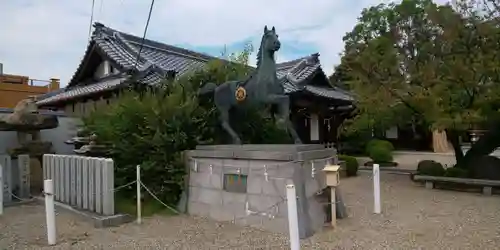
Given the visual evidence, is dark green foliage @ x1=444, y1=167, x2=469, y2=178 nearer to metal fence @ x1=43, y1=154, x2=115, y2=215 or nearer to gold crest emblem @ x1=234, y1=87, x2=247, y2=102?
gold crest emblem @ x1=234, y1=87, x2=247, y2=102

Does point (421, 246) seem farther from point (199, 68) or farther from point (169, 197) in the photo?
point (199, 68)

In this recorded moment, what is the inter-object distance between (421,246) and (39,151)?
28.9ft

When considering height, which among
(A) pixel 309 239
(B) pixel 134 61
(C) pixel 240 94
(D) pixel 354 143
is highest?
(B) pixel 134 61

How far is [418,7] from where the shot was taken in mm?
11859

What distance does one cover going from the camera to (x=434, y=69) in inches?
378

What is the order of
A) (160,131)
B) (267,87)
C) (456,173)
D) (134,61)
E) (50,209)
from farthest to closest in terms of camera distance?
1. (134,61)
2. (456,173)
3. (160,131)
4. (267,87)
5. (50,209)

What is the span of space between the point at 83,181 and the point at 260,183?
3249 mm

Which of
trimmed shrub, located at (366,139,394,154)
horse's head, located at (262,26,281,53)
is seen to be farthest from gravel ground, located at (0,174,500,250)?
trimmed shrub, located at (366,139,394,154)

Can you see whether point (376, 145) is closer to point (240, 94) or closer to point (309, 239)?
point (240, 94)

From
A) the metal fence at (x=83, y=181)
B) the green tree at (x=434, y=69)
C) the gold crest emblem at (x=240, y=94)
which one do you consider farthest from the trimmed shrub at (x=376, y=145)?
the metal fence at (x=83, y=181)

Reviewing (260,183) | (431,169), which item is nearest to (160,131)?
(260,183)

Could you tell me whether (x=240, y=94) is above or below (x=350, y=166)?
above

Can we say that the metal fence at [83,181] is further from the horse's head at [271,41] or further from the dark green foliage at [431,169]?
the dark green foliage at [431,169]

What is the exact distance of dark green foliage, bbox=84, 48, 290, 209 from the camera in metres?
7.21
